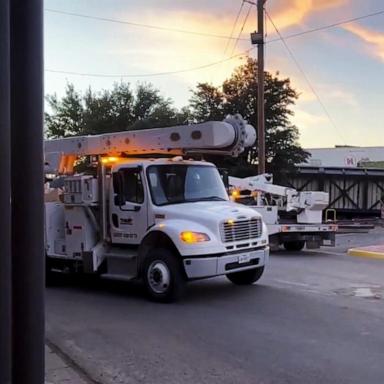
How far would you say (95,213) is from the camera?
11.3 meters

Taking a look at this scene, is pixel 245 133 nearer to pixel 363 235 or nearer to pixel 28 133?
pixel 28 133

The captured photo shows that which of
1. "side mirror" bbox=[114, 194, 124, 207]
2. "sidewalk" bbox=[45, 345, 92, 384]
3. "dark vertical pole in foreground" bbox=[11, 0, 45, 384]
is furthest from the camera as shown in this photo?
"side mirror" bbox=[114, 194, 124, 207]

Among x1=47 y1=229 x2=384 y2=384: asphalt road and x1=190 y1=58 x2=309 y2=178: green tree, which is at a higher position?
x1=190 y1=58 x2=309 y2=178: green tree

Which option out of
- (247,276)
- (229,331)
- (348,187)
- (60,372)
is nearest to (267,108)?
(348,187)

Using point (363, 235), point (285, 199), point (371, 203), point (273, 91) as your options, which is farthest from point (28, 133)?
point (371, 203)

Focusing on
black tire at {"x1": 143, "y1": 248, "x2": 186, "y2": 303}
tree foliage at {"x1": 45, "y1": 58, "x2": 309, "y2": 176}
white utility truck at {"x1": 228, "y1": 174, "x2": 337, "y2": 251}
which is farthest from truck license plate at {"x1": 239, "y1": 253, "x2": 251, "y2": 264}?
tree foliage at {"x1": 45, "y1": 58, "x2": 309, "y2": 176}

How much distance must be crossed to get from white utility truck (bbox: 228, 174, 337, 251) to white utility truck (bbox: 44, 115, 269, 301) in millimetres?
6030

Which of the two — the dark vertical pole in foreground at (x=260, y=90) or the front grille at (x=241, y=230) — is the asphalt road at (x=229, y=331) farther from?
the dark vertical pole in foreground at (x=260, y=90)

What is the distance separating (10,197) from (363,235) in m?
22.1

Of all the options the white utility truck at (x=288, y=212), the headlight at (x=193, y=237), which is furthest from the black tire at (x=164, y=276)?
the white utility truck at (x=288, y=212)

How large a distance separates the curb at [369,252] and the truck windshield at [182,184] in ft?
22.3

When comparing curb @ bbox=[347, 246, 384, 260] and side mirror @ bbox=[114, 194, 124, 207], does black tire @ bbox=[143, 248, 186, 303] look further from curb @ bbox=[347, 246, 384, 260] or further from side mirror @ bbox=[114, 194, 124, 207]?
curb @ bbox=[347, 246, 384, 260]

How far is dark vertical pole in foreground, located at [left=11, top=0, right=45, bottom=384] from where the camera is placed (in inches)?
104

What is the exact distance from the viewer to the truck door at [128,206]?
1053 cm
